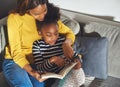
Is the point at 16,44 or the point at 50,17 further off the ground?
the point at 50,17

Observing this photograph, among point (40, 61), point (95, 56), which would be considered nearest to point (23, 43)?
point (40, 61)

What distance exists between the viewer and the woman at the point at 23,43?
162 centimetres

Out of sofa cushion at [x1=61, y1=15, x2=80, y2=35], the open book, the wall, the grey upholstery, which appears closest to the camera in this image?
the open book

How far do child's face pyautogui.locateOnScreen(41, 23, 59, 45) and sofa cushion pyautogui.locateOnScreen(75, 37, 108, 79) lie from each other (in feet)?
0.89

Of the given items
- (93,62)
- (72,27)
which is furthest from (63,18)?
(93,62)

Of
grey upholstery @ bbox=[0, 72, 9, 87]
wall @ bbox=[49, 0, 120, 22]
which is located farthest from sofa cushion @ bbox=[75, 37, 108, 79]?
grey upholstery @ bbox=[0, 72, 9, 87]

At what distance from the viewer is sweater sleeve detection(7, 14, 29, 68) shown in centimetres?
166

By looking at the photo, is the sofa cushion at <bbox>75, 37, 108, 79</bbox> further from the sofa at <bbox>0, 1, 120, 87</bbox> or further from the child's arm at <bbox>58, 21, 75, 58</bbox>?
the child's arm at <bbox>58, 21, 75, 58</bbox>

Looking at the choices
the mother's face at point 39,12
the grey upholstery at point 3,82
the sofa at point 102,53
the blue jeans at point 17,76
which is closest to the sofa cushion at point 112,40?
the sofa at point 102,53

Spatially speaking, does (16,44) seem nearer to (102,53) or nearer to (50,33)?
(50,33)

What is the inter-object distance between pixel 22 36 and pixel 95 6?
2.32 feet

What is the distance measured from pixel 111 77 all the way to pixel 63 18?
0.58 meters

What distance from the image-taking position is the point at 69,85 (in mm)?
1591

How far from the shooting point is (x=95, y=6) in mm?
2100
